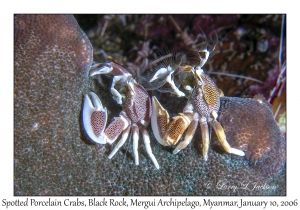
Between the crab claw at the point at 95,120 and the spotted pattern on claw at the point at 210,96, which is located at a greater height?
the spotted pattern on claw at the point at 210,96

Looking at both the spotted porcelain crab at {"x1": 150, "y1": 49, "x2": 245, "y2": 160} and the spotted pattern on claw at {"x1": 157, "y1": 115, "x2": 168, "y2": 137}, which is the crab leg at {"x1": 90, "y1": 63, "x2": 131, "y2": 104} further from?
the spotted pattern on claw at {"x1": 157, "y1": 115, "x2": 168, "y2": 137}

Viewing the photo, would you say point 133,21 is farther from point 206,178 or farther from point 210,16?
point 206,178

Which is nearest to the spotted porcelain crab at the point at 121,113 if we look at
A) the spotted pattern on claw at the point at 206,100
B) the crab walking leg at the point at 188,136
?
the crab walking leg at the point at 188,136

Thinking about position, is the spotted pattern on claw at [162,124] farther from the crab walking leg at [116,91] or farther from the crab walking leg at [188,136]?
the crab walking leg at [116,91]

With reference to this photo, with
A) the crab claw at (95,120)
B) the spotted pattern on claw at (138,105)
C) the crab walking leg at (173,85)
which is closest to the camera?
the crab walking leg at (173,85)

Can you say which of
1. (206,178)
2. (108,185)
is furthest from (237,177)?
(108,185)

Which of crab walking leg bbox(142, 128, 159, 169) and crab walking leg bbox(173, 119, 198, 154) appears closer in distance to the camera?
crab walking leg bbox(173, 119, 198, 154)

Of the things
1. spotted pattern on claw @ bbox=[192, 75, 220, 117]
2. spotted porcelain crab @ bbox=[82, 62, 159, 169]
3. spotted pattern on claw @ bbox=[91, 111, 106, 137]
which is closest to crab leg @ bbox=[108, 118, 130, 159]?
spotted porcelain crab @ bbox=[82, 62, 159, 169]

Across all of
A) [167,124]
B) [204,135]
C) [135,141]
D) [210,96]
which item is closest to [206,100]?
[210,96]
